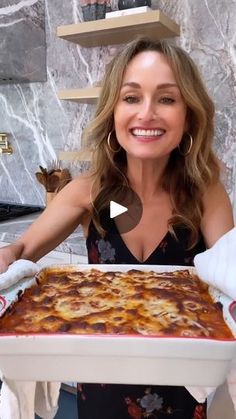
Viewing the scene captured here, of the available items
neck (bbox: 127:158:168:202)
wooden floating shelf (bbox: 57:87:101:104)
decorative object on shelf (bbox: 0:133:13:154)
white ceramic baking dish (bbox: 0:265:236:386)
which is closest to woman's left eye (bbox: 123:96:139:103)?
neck (bbox: 127:158:168:202)

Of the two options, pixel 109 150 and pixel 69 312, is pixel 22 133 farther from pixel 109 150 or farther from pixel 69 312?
pixel 69 312

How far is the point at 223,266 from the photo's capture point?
65 cm

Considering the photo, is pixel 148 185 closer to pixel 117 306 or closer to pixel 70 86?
pixel 117 306

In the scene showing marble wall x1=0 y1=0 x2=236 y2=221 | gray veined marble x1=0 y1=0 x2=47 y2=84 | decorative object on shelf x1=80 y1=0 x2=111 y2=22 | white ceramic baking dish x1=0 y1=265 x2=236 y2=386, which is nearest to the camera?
white ceramic baking dish x1=0 y1=265 x2=236 y2=386

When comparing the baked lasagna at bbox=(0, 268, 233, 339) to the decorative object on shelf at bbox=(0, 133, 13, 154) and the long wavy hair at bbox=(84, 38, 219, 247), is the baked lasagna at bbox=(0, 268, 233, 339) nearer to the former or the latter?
the long wavy hair at bbox=(84, 38, 219, 247)

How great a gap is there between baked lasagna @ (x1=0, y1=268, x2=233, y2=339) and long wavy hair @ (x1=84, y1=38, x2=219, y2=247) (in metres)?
0.25

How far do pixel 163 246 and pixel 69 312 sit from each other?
401 mm

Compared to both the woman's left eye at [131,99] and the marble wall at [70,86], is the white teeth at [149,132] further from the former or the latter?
the marble wall at [70,86]

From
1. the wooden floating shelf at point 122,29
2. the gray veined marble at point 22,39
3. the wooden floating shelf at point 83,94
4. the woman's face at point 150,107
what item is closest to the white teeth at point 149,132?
the woman's face at point 150,107

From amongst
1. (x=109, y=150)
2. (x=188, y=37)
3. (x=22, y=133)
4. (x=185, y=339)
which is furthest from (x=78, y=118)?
(x=185, y=339)

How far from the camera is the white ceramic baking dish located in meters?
0.52

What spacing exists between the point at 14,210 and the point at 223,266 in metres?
1.97

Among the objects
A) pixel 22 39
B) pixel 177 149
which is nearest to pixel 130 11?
pixel 22 39

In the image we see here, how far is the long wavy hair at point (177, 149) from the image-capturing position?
935 millimetres
